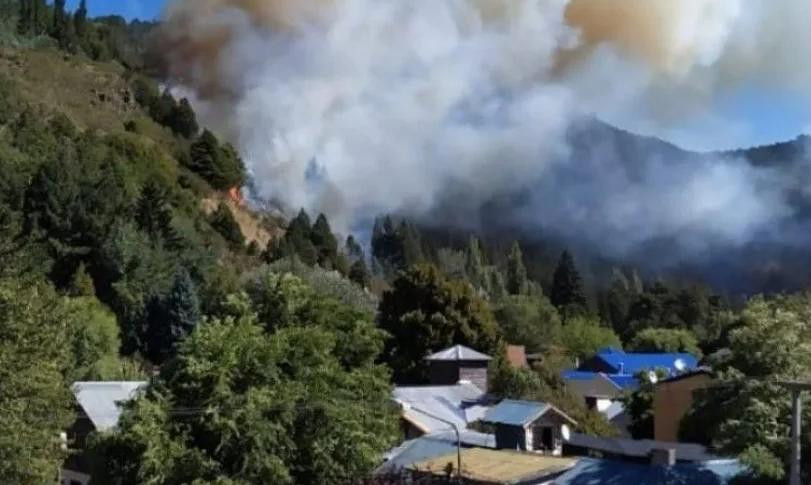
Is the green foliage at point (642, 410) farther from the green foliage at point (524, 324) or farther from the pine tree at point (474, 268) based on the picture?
the pine tree at point (474, 268)

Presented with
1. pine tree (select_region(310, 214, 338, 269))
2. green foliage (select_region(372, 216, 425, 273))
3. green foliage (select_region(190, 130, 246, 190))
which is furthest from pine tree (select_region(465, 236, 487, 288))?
green foliage (select_region(190, 130, 246, 190))

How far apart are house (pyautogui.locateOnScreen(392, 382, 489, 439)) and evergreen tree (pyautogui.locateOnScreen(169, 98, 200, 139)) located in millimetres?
55821

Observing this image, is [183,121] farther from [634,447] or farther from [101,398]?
[634,447]

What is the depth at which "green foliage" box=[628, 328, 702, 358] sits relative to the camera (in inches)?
2707

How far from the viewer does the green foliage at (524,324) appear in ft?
213

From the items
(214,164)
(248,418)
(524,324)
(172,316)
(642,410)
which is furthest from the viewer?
(214,164)

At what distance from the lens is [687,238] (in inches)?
5039

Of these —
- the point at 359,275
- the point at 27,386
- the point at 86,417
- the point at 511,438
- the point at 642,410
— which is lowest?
the point at 511,438

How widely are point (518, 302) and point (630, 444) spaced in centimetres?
4187

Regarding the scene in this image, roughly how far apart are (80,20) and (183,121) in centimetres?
1775

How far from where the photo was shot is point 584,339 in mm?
74312

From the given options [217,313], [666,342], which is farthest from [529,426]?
[666,342]

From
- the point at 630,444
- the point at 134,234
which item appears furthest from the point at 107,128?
the point at 630,444

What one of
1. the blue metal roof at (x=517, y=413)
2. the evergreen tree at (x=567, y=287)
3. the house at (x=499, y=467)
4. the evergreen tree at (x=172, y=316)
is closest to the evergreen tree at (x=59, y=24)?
the evergreen tree at (x=567, y=287)
